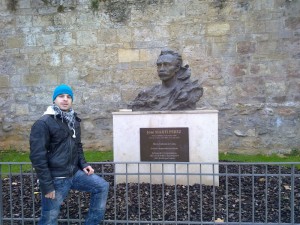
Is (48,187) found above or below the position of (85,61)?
below

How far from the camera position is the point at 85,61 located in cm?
969

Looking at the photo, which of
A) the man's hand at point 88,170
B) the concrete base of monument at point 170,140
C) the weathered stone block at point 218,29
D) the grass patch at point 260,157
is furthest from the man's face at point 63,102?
the weathered stone block at point 218,29

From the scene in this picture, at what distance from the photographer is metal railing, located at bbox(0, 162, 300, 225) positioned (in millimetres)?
4668

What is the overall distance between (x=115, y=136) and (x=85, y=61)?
3.89 meters

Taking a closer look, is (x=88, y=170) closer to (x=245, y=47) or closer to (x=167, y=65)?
(x=167, y=65)

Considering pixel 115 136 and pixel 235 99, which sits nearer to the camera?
pixel 115 136

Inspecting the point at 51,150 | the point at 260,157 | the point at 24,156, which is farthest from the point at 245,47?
the point at 51,150

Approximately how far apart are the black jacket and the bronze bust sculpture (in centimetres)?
223

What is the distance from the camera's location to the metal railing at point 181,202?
4668mm

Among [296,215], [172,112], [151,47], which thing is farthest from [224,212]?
[151,47]

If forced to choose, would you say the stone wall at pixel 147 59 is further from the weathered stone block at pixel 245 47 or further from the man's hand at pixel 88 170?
the man's hand at pixel 88 170

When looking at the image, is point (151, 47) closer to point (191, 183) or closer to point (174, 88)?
point (174, 88)

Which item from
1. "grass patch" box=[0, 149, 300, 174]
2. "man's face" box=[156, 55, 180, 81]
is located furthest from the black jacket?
"grass patch" box=[0, 149, 300, 174]

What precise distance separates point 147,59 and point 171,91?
329 cm
